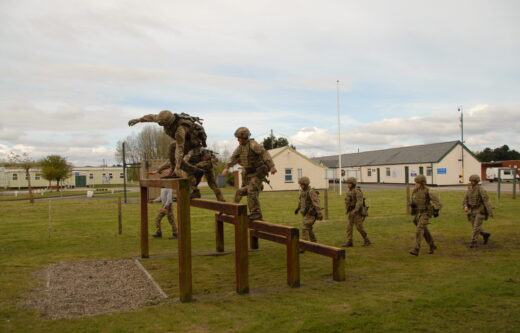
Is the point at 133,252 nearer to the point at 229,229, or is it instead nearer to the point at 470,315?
the point at 229,229

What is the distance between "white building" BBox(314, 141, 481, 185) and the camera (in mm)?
45031

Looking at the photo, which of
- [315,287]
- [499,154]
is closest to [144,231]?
[315,287]

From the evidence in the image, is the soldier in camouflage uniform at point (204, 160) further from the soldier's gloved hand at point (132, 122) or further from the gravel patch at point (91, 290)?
the gravel patch at point (91, 290)

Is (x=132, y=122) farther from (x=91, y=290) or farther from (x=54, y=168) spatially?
(x=54, y=168)

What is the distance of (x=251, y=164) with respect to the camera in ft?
31.2

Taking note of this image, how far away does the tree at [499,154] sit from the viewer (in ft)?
247

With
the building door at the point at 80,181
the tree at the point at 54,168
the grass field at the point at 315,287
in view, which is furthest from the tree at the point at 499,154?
the grass field at the point at 315,287

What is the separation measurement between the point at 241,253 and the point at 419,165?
144ft

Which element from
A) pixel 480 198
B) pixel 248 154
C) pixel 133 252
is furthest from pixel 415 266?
pixel 133 252

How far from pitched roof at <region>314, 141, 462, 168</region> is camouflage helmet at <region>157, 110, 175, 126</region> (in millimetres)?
41537

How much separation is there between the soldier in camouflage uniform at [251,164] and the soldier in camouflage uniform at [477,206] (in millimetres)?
5138

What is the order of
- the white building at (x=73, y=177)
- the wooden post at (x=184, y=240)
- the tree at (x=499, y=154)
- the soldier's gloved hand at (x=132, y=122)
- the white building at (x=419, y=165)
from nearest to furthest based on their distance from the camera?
1. the wooden post at (x=184, y=240)
2. the soldier's gloved hand at (x=132, y=122)
3. the white building at (x=419, y=165)
4. the white building at (x=73, y=177)
5. the tree at (x=499, y=154)

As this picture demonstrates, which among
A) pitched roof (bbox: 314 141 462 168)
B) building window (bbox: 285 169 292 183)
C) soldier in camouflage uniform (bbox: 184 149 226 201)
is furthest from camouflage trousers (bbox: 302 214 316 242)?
pitched roof (bbox: 314 141 462 168)

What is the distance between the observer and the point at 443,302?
5957 mm
